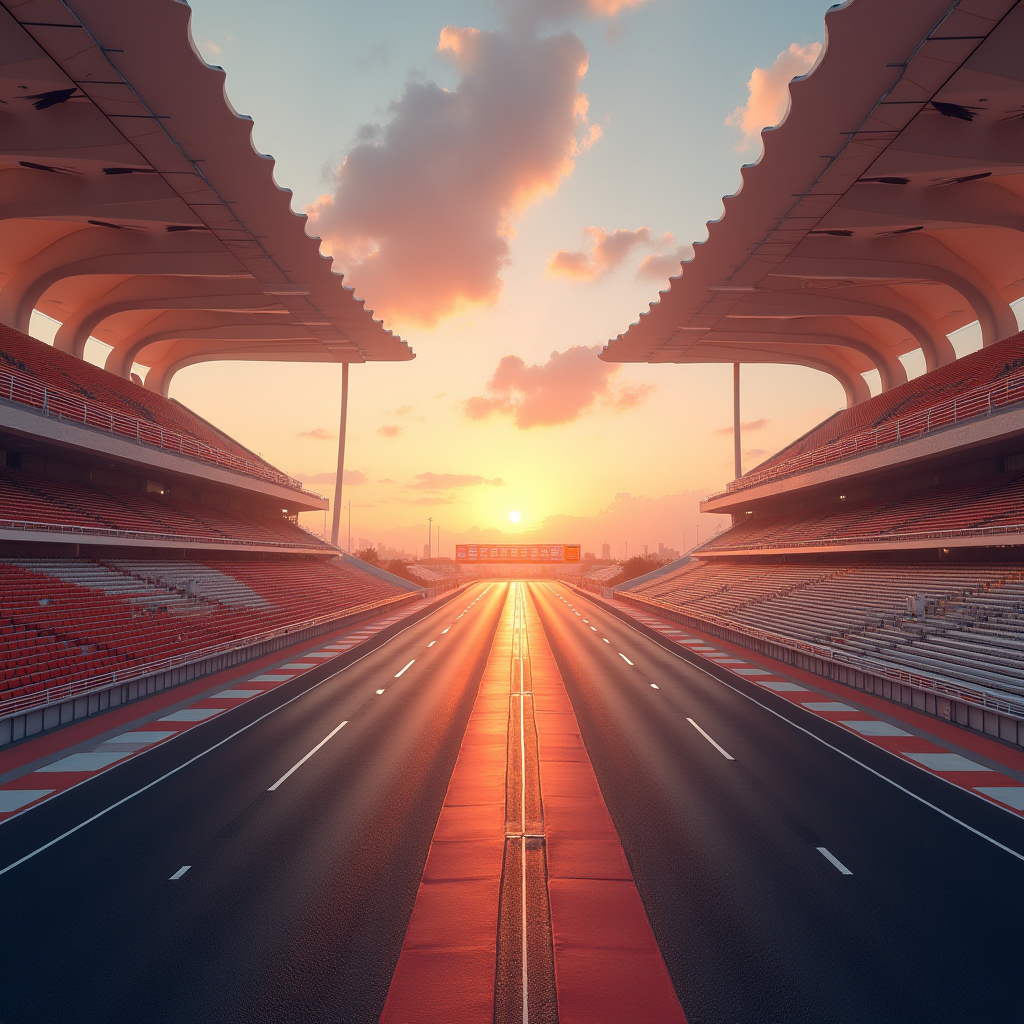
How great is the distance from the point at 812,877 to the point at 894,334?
4448 cm

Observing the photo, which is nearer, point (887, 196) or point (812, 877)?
point (812, 877)

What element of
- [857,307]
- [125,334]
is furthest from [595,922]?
[125,334]

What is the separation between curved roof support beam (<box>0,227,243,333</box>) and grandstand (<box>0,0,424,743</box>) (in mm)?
90

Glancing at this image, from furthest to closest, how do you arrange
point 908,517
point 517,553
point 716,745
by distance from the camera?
point 517,553 → point 908,517 → point 716,745

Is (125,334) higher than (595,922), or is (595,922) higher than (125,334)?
(125,334)

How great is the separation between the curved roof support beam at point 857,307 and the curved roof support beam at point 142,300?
3053 centimetres

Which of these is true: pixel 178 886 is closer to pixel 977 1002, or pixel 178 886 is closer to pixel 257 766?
pixel 257 766

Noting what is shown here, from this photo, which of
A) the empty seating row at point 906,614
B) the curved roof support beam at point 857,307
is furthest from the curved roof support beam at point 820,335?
the empty seating row at point 906,614

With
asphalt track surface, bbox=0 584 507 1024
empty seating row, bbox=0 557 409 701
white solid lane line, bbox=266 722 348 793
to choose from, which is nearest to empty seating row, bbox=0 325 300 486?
empty seating row, bbox=0 557 409 701

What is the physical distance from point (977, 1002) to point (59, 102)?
30462 millimetres

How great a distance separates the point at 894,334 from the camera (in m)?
41.4

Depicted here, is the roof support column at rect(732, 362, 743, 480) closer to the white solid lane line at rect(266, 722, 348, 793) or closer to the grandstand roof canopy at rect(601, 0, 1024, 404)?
the grandstand roof canopy at rect(601, 0, 1024, 404)

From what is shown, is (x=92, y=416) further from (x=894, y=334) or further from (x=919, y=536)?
(x=894, y=334)

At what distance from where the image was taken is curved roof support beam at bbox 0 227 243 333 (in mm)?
27906
